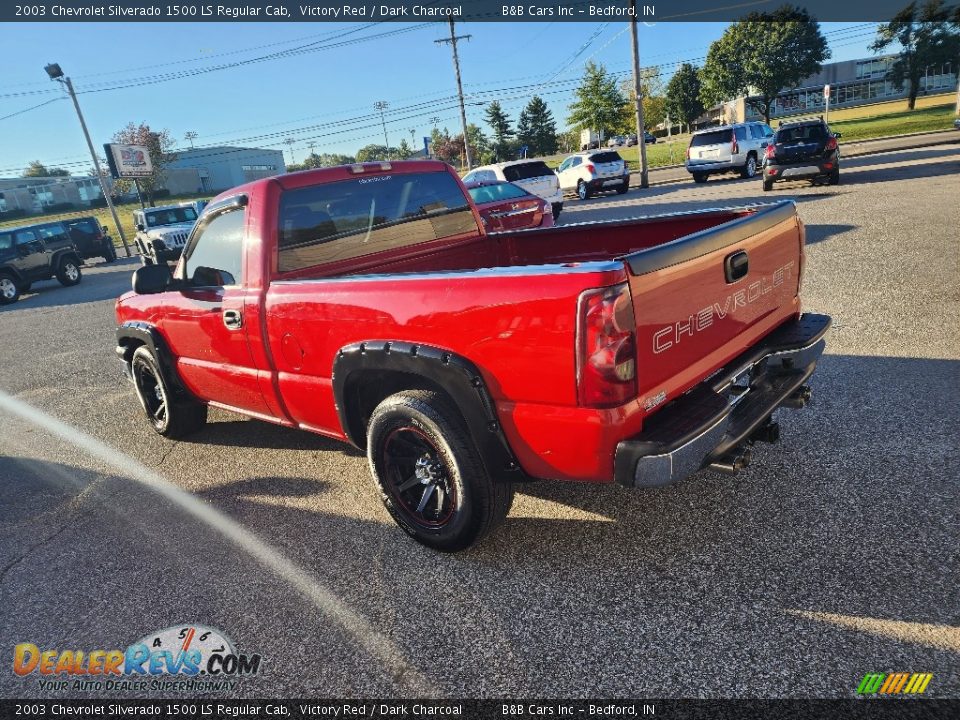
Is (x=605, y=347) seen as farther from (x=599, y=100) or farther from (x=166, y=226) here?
(x=599, y=100)

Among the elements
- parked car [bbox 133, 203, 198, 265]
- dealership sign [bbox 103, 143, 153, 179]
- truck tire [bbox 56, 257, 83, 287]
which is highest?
dealership sign [bbox 103, 143, 153, 179]

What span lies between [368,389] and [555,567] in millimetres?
1302

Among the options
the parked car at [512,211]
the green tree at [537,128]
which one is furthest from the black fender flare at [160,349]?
the green tree at [537,128]

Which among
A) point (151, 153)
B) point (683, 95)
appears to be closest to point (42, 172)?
point (151, 153)

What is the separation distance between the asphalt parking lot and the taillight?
0.95 m

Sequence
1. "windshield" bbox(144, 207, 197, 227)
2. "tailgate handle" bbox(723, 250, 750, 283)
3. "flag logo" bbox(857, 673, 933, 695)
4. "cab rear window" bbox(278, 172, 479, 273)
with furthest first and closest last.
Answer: "windshield" bbox(144, 207, 197, 227) → "cab rear window" bbox(278, 172, 479, 273) → "tailgate handle" bbox(723, 250, 750, 283) → "flag logo" bbox(857, 673, 933, 695)

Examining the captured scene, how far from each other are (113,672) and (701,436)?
2619mm

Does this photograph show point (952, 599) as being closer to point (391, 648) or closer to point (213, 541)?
point (391, 648)

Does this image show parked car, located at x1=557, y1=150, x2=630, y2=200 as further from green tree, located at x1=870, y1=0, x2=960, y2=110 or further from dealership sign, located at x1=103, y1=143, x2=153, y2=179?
green tree, located at x1=870, y1=0, x2=960, y2=110

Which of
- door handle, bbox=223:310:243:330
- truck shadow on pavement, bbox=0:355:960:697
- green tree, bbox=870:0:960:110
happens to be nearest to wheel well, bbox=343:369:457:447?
truck shadow on pavement, bbox=0:355:960:697

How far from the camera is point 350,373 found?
300cm

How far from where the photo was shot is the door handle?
3.58 metres

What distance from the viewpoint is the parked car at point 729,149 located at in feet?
66.3

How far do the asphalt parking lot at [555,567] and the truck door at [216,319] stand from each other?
0.65 m
